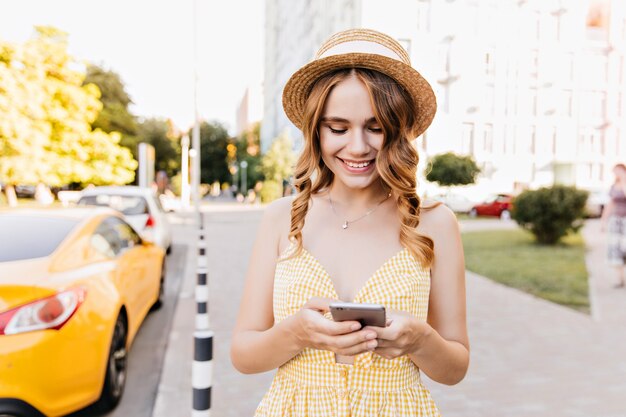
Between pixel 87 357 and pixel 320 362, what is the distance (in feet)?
8.10

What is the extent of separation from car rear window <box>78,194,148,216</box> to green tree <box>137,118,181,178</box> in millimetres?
47238

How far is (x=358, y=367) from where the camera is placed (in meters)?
1.56

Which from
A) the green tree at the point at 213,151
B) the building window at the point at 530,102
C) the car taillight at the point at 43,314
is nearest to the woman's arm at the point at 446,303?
the car taillight at the point at 43,314

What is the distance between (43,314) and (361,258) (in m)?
2.36

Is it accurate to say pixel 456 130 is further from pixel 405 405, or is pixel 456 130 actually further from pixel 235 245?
pixel 405 405

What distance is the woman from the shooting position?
155 cm

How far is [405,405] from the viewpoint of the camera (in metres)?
1.57

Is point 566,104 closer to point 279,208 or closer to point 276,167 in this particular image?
point 276,167

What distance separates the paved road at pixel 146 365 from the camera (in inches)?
159

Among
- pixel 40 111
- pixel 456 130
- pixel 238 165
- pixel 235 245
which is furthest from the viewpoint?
pixel 238 165

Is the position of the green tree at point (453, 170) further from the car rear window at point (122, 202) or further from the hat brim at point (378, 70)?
the hat brim at point (378, 70)

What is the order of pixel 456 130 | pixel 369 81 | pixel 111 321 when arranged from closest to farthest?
pixel 369 81 → pixel 111 321 → pixel 456 130

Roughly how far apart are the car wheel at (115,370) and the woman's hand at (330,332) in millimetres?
2944

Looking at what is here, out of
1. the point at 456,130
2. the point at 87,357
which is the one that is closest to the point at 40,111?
the point at 87,357
